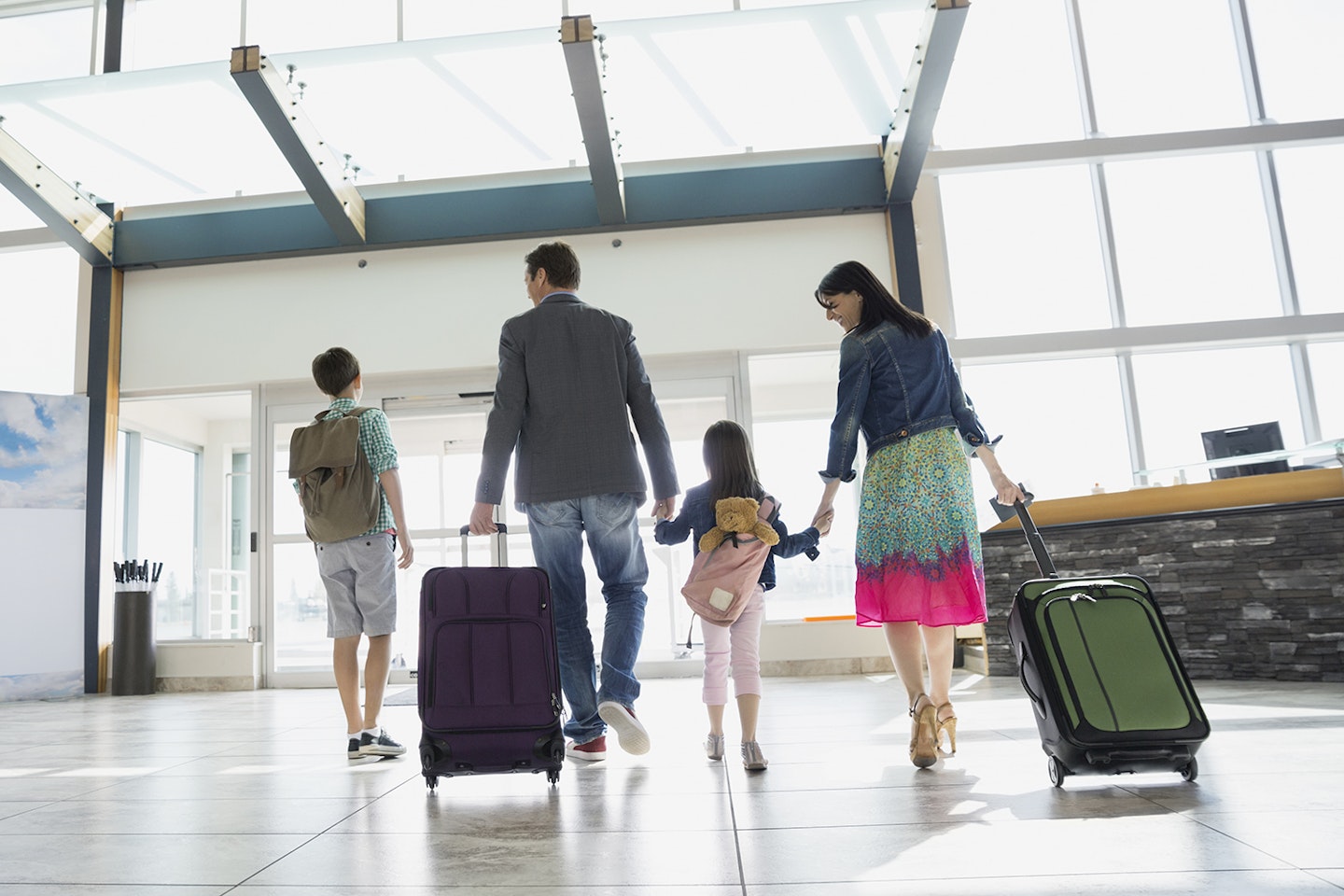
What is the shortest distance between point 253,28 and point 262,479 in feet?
9.56

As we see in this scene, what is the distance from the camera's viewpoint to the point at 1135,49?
6.26m

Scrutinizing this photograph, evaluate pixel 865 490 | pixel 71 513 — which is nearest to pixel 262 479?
pixel 71 513

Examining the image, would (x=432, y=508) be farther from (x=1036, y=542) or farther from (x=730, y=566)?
(x=1036, y=542)

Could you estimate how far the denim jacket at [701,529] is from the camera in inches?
98.4

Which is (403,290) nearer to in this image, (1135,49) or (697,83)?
(697,83)

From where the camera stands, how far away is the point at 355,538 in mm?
2822

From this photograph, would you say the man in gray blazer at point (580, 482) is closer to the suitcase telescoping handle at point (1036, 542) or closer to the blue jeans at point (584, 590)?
the blue jeans at point (584, 590)

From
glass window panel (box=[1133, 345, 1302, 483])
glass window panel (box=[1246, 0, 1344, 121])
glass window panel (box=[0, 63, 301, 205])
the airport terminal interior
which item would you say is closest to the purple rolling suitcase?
the airport terminal interior

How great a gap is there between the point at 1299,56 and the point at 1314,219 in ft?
3.67

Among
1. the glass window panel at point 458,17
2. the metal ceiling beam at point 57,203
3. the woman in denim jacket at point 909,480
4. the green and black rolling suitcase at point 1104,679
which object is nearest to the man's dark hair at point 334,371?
the woman in denim jacket at point 909,480

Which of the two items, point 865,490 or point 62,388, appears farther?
point 62,388

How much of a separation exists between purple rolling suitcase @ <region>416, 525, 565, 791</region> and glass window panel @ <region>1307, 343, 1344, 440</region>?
5597 mm

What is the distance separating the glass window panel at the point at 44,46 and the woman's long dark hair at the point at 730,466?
6.09 metres

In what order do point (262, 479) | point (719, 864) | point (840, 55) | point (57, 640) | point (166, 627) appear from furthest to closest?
point (166, 627) < point (262, 479) < point (57, 640) < point (840, 55) < point (719, 864)
